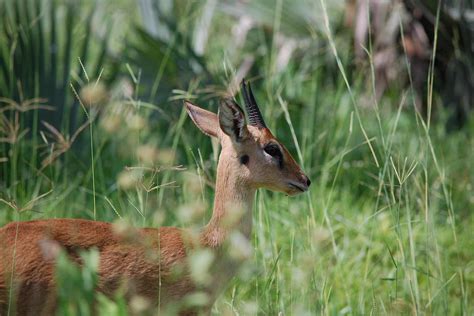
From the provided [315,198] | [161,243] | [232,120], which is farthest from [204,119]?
[315,198]

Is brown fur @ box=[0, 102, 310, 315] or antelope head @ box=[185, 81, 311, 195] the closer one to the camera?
brown fur @ box=[0, 102, 310, 315]

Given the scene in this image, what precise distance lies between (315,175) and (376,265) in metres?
0.92

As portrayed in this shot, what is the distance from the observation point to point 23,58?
564 cm

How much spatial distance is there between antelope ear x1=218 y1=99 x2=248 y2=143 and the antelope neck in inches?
3.7

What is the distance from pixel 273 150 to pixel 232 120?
0.20 meters

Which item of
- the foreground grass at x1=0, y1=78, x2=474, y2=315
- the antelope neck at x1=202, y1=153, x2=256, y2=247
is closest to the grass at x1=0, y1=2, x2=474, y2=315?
the foreground grass at x1=0, y1=78, x2=474, y2=315

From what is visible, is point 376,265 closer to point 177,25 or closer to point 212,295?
point 212,295

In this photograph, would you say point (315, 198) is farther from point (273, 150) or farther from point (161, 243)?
point (161, 243)

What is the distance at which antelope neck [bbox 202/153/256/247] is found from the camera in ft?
13.3

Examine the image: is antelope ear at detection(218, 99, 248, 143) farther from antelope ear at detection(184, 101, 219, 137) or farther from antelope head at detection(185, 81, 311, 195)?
antelope ear at detection(184, 101, 219, 137)

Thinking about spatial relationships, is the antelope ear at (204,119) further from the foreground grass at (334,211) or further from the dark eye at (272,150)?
the dark eye at (272,150)

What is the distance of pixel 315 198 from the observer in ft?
18.4

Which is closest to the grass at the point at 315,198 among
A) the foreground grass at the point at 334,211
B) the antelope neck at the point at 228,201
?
the foreground grass at the point at 334,211

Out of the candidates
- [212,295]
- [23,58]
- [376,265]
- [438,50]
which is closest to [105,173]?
[23,58]
